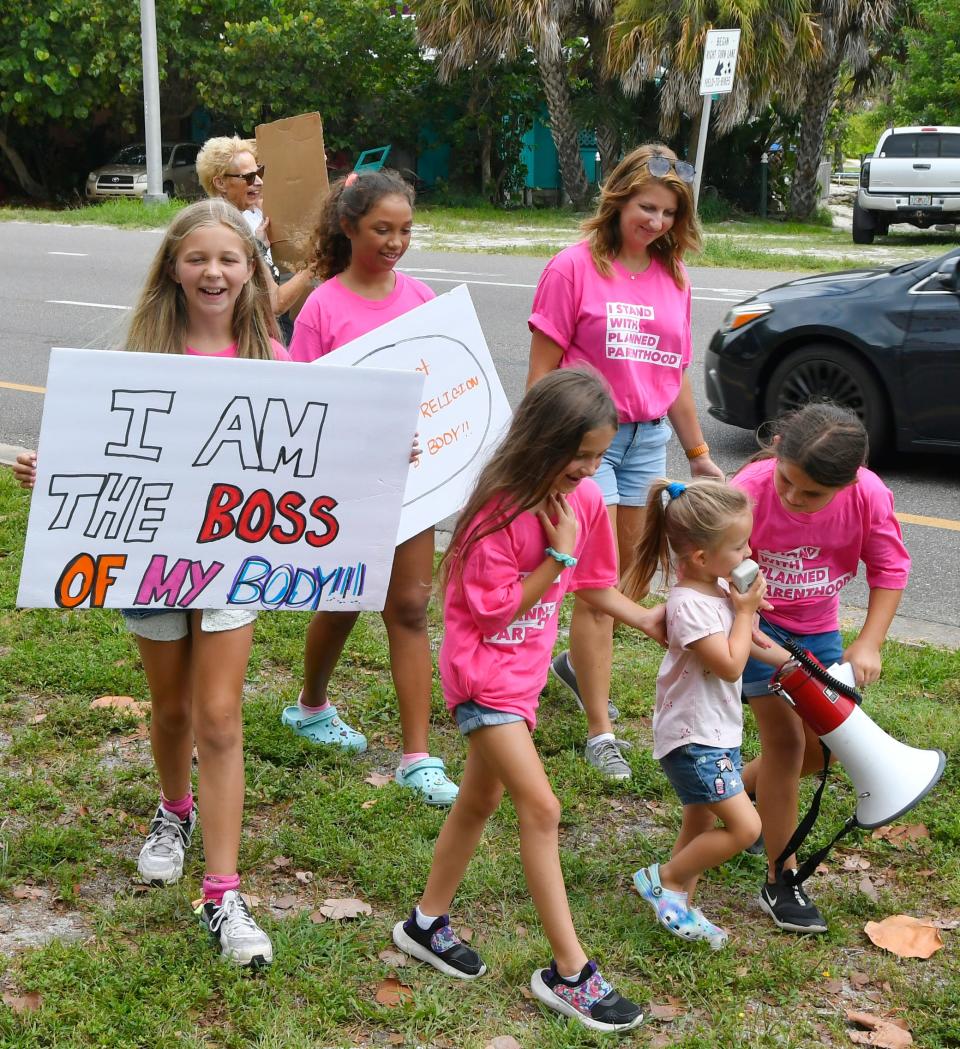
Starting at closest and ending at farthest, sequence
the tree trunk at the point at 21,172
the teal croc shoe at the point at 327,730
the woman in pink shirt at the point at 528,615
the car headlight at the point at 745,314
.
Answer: the woman in pink shirt at the point at 528,615, the teal croc shoe at the point at 327,730, the car headlight at the point at 745,314, the tree trunk at the point at 21,172

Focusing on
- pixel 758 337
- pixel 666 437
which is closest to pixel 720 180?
pixel 758 337

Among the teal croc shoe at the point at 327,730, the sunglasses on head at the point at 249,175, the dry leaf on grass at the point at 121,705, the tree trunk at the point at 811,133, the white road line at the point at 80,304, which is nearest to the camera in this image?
the teal croc shoe at the point at 327,730

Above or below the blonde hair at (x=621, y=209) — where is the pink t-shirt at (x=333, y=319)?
below

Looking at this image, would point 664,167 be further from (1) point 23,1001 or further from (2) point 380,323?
(1) point 23,1001

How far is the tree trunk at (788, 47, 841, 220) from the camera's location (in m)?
25.0

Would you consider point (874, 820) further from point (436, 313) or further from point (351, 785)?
point (436, 313)

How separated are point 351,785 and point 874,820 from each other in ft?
5.26

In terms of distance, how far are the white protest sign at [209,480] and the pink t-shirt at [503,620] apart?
46 cm

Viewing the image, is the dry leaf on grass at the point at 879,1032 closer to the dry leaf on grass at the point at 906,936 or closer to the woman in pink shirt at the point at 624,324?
the dry leaf on grass at the point at 906,936

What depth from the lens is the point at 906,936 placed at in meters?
3.24

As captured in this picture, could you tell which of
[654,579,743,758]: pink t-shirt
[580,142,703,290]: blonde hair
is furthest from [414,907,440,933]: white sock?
[580,142,703,290]: blonde hair

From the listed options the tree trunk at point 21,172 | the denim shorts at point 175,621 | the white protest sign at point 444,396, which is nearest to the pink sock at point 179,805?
the denim shorts at point 175,621

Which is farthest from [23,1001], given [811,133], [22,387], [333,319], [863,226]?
[811,133]

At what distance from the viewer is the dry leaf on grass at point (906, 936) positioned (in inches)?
126
